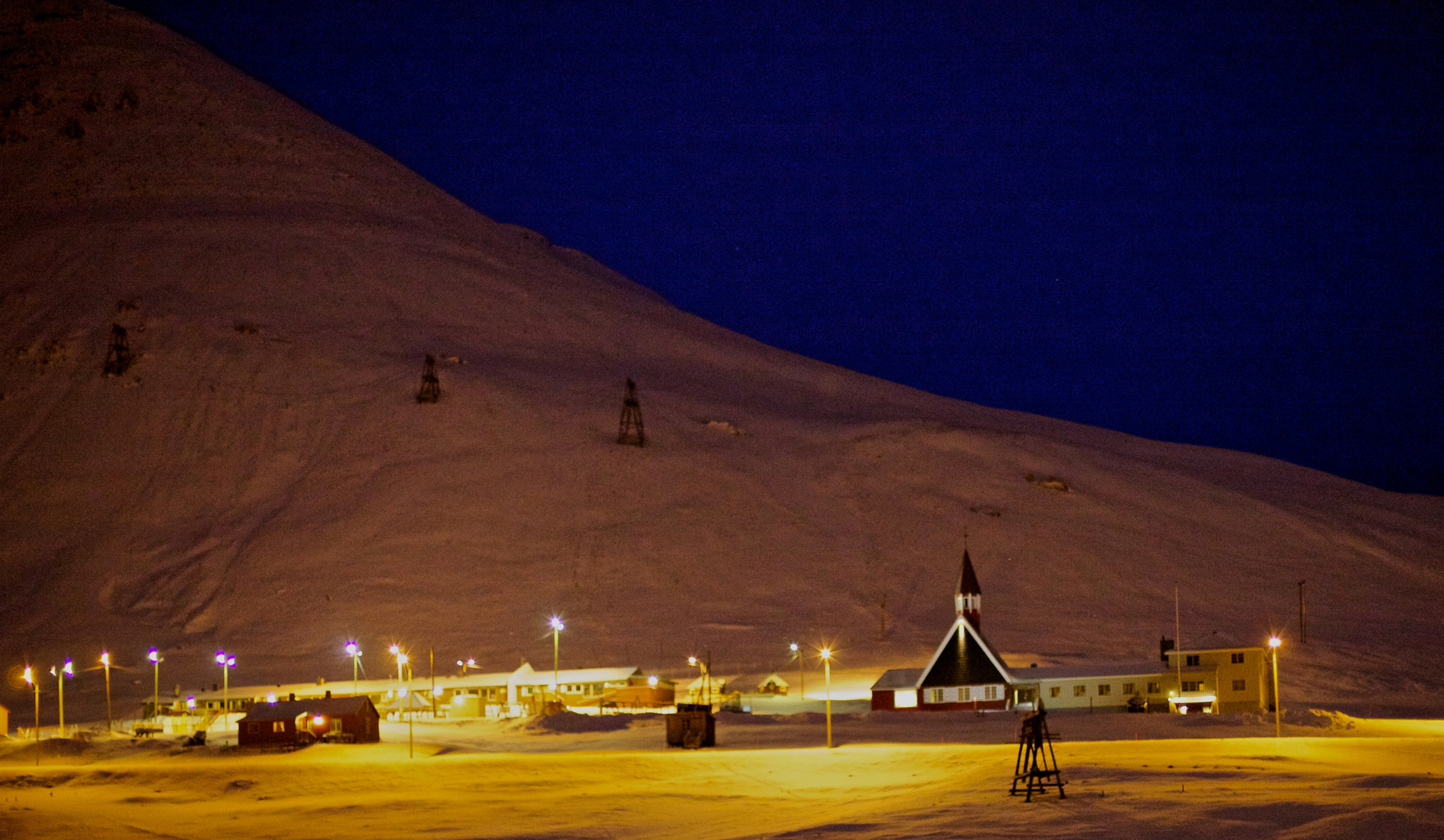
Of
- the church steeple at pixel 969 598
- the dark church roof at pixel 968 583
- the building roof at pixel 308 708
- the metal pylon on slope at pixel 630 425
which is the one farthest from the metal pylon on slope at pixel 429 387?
the church steeple at pixel 969 598

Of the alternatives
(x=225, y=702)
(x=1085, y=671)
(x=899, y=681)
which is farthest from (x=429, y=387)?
(x=1085, y=671)

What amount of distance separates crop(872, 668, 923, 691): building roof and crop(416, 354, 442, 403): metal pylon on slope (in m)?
68.0

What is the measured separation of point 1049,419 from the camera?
174 meters

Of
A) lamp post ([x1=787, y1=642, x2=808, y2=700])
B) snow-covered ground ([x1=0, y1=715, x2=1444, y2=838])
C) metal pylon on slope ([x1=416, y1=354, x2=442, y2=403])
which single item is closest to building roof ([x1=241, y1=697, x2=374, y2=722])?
snow-covered ground ([x1=0, y1=715, x2=1444, y2=838])

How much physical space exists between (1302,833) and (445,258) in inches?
5764

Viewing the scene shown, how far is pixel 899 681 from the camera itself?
6228 centimetres

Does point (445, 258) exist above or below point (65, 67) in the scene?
below

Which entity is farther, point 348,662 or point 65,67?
point 65,67

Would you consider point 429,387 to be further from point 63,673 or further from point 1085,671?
point 1085,671

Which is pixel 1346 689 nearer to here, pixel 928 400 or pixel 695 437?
pixel 695 437

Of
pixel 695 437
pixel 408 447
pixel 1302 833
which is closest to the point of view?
pixel 1302 833

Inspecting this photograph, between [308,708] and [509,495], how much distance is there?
56.0 meters

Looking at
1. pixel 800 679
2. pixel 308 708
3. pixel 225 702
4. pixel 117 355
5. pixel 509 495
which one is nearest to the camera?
pixel 308 708

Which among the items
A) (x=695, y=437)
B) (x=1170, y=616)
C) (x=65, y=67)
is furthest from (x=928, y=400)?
(x=65, y=67)
